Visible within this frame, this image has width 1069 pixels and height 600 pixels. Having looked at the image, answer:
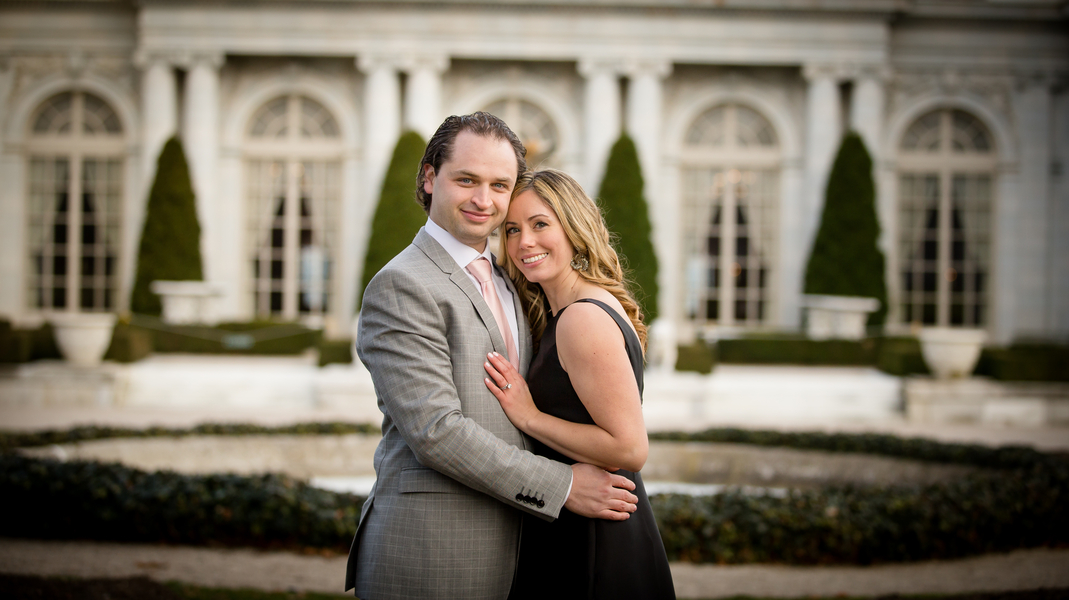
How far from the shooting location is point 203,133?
65.6 feet

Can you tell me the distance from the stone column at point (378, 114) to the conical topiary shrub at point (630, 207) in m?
5.55

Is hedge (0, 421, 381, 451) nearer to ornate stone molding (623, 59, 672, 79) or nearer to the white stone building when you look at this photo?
the white stone building

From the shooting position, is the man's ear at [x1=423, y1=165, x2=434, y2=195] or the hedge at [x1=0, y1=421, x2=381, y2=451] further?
the hedge at [x1=0, y1=421, x2=381, y2=451]

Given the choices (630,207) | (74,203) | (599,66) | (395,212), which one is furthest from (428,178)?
(74,203)

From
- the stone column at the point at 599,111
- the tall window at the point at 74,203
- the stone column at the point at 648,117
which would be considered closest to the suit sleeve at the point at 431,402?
the stone column at the point at 648,117

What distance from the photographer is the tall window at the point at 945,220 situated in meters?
21.3

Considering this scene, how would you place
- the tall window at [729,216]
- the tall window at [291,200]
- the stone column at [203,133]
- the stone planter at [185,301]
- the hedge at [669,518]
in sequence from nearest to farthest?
the hedge at [669,518] → the stone planter at [185,301] → the stone column at [203,133] → the tall window at [291,200] → the tall window at [729,216]

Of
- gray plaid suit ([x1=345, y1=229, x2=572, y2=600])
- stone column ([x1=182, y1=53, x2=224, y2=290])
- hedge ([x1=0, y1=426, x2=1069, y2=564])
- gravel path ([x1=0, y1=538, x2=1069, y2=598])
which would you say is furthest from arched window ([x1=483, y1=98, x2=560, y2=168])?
gray plaid suit ([x1=345, y1=229, x2=572, y2=600])

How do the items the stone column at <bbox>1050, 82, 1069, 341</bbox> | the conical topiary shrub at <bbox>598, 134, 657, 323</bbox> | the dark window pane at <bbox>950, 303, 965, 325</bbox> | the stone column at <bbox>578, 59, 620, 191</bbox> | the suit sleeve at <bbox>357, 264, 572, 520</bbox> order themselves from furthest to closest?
the dark window pane at <bbox>950, 303, 965, 325</bbox> → the stone column at <bbox>1050, 82, 1069, 341</bbox> → the stone column at <bbox>578, 59, 620, 191</bbox> → the conical topiary shrub at <bbox>598, 134, 657, 323</bbox> → the suit sleeve at <bbox>357, 264, 572, 520</bbox>

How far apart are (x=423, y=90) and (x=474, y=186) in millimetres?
17994

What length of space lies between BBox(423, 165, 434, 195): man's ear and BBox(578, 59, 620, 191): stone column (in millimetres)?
17308

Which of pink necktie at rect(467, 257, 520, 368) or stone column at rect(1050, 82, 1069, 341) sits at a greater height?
stone column at rect(1050, 82, 1069, 341)

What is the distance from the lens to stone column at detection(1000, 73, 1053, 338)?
20828 millimetres

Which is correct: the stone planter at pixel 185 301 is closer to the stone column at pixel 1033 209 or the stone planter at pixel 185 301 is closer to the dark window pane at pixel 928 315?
the dark window pane at pixel 928 315
